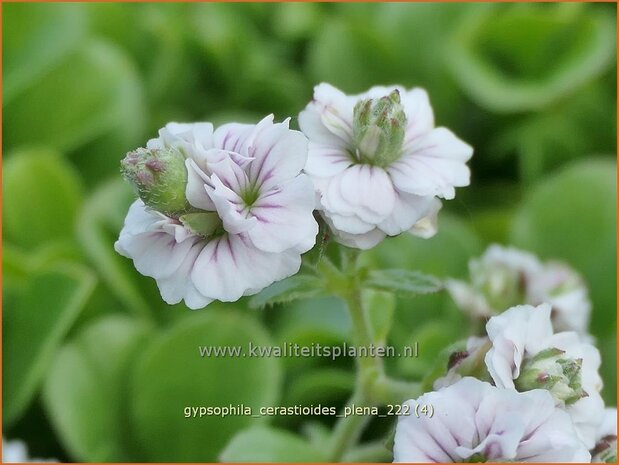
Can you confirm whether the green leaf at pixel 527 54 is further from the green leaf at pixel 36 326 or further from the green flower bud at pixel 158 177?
the green flower bud at pixel 158 177

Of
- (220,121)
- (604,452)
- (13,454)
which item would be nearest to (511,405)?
(604,452)

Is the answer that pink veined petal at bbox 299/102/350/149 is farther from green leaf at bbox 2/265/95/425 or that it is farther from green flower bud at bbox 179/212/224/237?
green leaf at bbox 2/265/95/425

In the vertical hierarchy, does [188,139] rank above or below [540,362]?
above

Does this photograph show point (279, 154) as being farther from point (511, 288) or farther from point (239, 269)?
point (511, 288)

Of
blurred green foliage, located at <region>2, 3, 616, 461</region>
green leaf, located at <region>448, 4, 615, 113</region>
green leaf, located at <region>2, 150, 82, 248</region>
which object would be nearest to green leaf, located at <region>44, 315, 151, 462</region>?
blurred green foliage, located at <region>2, 3, 616, 461</region>

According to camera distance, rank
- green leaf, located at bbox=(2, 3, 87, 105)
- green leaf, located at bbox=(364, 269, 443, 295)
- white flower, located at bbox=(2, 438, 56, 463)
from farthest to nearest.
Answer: green leaf, located at bbox=(2, 3, 87, 105) < white flower, located at bbox=(2, 438, 56, 463) < green leaf, located at bbox=(364, 269, 443, 295)

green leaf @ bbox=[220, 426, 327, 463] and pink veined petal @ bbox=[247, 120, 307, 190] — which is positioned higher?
pink veined petal @ bbox=[247, 120, 307, 190]

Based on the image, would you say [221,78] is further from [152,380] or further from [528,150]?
[152,380]
